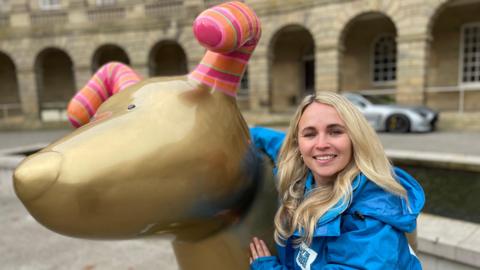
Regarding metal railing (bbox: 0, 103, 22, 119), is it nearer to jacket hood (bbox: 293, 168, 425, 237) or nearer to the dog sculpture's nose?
the dog sculpture's nose

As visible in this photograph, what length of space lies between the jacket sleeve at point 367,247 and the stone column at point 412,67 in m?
11.1

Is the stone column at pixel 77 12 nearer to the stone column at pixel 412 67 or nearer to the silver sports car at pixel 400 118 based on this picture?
the silver sports car at pixel 400 118

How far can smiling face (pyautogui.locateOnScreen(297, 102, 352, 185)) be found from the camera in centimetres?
114

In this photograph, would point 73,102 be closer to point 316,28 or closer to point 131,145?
point 131,145

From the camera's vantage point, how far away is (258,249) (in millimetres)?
1397

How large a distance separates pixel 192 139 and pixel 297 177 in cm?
42

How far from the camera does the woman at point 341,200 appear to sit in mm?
1000

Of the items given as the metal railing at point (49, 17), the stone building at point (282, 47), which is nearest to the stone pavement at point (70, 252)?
the stone building at point (282, 47)

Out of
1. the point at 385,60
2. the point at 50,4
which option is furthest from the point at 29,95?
the point at 385,60

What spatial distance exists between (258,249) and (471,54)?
14122 millimetres

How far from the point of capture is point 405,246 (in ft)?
3.52

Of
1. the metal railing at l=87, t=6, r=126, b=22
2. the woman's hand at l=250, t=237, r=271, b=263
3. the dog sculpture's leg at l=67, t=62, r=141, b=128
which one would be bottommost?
the woman's hand at l=250, t=237, r=271, b=263

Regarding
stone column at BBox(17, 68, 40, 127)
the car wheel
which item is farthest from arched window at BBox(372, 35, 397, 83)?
stone column at BBox(17, 68, 40, 127)

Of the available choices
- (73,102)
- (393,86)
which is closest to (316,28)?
(393,86)
